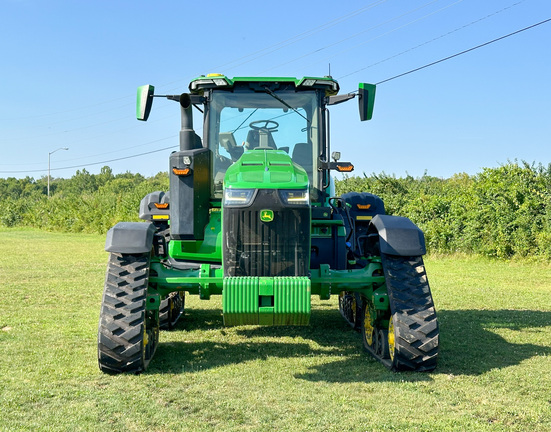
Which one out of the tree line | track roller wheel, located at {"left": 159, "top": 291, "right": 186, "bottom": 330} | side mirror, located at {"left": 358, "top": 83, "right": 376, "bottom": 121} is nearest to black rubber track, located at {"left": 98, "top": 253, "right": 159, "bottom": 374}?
track roller wheel, located at {"left": 159, "top": 291, "right": 186, "bottom": 330}

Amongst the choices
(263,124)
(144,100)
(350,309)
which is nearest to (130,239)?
(144,100)

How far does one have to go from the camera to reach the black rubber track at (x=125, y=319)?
545 cm

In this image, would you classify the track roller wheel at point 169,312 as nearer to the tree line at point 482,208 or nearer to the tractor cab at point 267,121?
the tractor cab at point 267,121

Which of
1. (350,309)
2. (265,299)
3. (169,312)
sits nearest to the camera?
(265,299)

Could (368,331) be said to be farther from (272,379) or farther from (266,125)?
(266,125)

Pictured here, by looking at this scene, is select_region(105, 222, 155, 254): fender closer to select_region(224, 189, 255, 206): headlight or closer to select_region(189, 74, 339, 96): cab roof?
select_region(224, 189, 255, 206): headlight

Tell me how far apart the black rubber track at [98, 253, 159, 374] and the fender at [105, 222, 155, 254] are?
Answer: 129 millimetres

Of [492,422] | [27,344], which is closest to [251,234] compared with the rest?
[492,422]

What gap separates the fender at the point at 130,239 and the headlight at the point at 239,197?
35.9 inches

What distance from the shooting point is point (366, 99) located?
660cm

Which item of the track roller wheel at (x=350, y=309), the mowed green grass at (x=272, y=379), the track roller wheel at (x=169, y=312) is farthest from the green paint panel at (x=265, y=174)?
the track roller wheel at (x=169, y=312)

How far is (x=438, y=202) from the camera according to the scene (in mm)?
18297

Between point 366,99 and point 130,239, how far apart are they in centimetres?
282

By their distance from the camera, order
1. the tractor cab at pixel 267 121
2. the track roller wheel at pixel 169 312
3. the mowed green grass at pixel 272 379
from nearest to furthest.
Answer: the mowed green grass at pixel 272 379 → the tractor cab at pixel 267 121 → the track roller wheel at pixel 169 312
